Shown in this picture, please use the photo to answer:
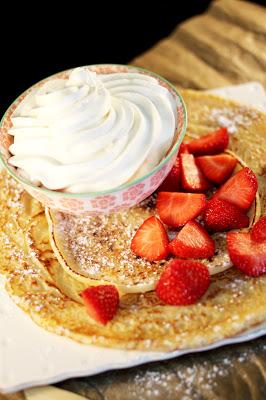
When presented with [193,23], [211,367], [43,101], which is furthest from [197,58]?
[211,367]

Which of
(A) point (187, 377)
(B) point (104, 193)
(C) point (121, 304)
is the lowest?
(A) point (187, 377)

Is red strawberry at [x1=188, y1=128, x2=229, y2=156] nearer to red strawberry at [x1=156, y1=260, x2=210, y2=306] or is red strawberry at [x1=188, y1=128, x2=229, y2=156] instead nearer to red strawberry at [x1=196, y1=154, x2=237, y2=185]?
red strawberry at [x1=196, y1=154, x2=237, y2=185]

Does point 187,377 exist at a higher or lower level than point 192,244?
lower

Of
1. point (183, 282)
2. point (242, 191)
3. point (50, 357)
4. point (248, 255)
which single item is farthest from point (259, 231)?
point (50, 357)

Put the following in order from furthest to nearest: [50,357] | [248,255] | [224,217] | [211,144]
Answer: [211,144], [224,217], [248,255], [50,357]

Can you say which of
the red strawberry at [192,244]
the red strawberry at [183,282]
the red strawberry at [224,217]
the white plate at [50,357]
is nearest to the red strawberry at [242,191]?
the red strawberry at [224,217]

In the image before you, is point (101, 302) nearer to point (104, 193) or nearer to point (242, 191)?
point (104, 193)

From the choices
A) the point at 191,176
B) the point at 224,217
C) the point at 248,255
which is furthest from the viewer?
the point at 191,176
